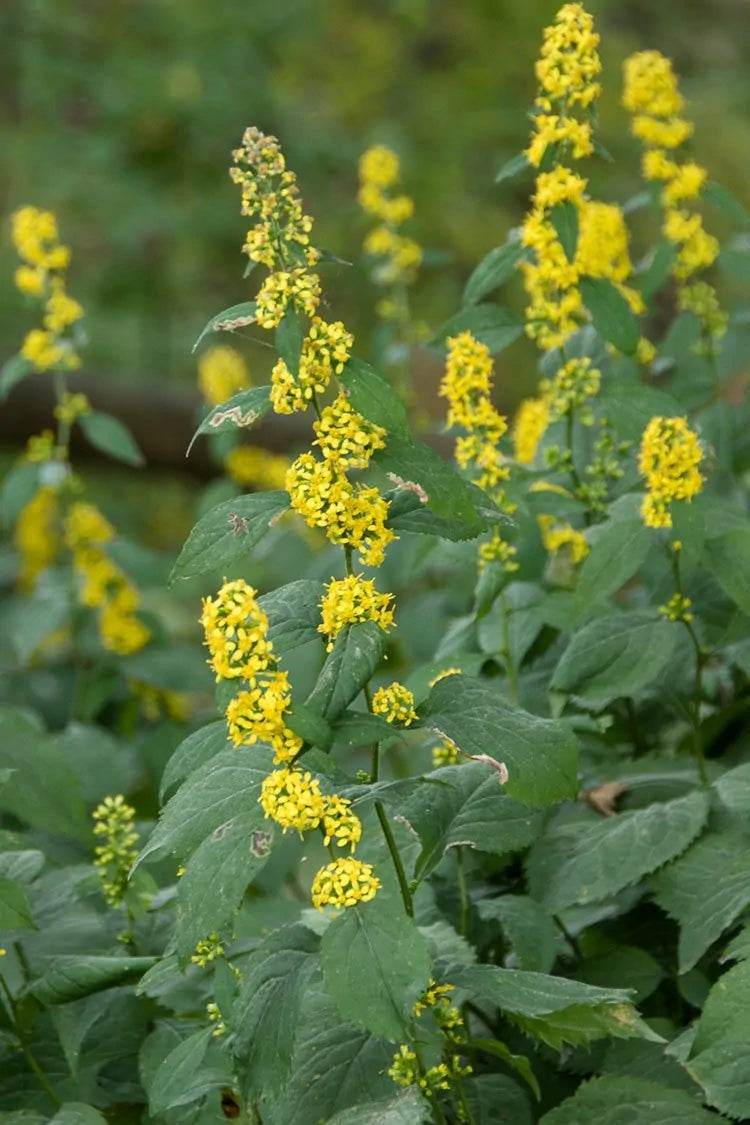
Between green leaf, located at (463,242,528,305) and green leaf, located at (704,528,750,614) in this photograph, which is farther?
green leaf, located at (463,242,528,305)

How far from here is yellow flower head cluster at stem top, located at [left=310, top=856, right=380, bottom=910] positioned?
1.22 meters

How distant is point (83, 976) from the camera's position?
1.51 meters

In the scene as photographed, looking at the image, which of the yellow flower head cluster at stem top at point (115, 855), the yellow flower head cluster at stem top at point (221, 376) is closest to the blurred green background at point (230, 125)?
the yellow flower head cluster at stem top at point (221, 376)

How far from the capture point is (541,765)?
1352 mm

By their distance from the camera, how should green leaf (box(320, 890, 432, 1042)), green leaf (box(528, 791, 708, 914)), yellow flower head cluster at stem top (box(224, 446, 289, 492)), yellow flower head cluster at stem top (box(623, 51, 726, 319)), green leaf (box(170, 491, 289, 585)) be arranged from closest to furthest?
green leaf (box(320, 890, 432, 1042))
green leaf (box(170, 491, 289, 585))
green leaf (box(528, 791, 708, 914))
yellow flower head cluster at stem top (box(623, 51, 726, 319))
yellow flower head cluster at stem top (box(224, 446, 289, 492))

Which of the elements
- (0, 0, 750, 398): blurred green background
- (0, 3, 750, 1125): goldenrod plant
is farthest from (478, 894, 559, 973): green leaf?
(0, 0, 750, 398): blurred green background

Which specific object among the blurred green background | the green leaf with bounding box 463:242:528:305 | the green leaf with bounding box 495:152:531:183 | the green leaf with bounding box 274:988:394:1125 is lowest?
the green leaf with bounding box 274:988:394:1125

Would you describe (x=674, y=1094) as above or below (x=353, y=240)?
below

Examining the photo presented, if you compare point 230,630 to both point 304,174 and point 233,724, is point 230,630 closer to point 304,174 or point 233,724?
point 233,724

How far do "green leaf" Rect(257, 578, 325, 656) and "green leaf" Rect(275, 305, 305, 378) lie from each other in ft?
0.68

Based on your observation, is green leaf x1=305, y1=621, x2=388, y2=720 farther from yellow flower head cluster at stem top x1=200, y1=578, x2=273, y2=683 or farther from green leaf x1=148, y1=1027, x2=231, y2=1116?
green leaf x1=148, y1=1027, x2=231, y2=1116

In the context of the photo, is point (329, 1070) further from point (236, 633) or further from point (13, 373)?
point (13, 373)

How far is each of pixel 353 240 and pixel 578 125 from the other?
332 cm

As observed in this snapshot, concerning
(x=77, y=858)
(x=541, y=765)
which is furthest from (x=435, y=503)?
(x=77, y=858)
